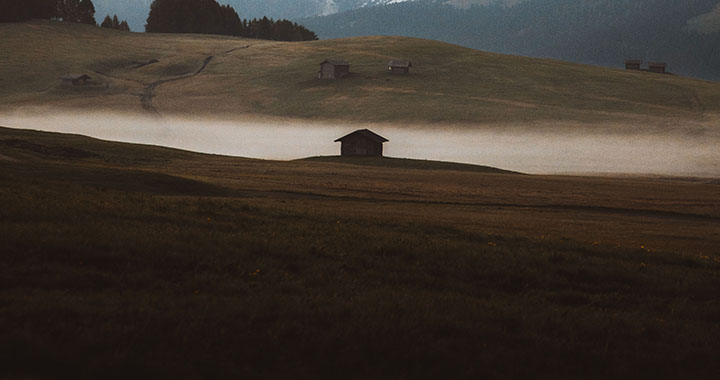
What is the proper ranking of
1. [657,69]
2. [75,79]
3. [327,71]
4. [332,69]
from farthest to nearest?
[657,69] < [327,71] < [332,69] < [75,79]

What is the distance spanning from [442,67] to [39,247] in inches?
5561

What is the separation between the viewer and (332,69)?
13688cm

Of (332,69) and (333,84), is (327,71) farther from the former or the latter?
(333,84)

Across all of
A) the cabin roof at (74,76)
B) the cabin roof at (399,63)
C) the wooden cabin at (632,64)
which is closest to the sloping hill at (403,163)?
the cabin roof at (399,63)

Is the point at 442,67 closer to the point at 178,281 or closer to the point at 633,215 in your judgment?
the point at 633,215

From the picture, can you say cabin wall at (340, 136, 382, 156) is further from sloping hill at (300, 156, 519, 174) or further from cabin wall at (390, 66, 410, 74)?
cabin wall at (390, 66, 410, 74)

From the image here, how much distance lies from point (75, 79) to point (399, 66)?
59750mm

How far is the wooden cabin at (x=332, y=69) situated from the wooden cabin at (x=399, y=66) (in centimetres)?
927

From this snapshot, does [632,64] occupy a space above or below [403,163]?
above

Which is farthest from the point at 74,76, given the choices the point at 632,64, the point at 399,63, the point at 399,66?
the point at 632,64

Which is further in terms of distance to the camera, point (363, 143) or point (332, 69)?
point (332, 69)

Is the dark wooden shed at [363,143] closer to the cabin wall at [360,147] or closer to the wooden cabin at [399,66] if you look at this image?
the cabin wall at [360,147]

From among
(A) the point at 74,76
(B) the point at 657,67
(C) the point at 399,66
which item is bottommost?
(A) the point at 74,76

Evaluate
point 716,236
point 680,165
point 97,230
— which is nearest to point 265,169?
point 716,236
